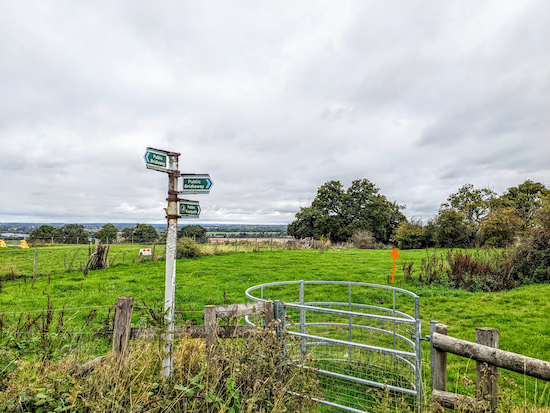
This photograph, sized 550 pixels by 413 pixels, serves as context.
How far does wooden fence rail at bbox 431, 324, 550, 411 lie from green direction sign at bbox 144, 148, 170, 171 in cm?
408

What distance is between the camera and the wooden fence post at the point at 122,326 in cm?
388

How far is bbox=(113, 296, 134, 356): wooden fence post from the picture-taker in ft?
12.7

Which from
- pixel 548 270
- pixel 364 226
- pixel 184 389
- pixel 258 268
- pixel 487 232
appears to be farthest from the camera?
pixel 364 226

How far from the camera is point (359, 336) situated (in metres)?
6.88

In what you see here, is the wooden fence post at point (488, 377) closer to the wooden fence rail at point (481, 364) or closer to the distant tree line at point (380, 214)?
the wooden fence rail at point (481, 364)

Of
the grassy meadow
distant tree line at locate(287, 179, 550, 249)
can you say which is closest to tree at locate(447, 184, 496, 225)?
distant tree line at locate(287, 179, 550, 249)

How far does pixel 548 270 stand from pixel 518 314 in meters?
5.26

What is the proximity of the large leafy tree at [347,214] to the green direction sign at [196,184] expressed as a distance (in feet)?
119

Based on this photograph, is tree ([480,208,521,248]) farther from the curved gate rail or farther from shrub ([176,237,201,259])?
shrub ([176,237,201,259])

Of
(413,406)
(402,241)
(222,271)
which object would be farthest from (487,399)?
(402,241)

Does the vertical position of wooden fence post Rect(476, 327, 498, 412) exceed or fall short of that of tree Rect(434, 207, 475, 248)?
it falls short

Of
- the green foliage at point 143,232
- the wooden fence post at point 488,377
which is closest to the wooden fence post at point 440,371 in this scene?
the wooden fence post at point 488,377

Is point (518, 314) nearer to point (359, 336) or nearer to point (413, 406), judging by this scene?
point (359, 336)

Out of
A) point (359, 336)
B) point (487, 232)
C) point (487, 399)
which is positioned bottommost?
point (359, 336)
